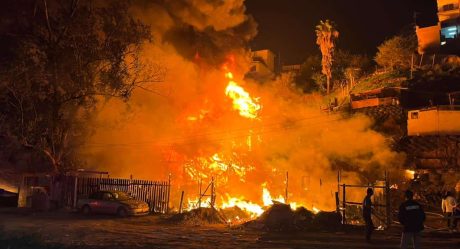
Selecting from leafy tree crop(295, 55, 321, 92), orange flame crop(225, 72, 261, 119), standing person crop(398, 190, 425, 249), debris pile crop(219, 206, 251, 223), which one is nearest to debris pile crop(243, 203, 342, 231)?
debris pile crop(219, 206, 251, 223)

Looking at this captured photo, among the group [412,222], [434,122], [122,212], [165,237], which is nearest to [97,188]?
[122,212]

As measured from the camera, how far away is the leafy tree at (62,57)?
24.2 meters

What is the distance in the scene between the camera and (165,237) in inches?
606

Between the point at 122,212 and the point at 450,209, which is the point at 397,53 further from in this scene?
the point at 122,212

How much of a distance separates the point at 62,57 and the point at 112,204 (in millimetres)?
8825

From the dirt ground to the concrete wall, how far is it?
21560 millimetres

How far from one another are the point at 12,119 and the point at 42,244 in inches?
619

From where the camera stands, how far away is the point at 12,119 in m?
26.2

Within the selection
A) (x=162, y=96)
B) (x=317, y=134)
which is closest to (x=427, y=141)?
(x=317, y=134)

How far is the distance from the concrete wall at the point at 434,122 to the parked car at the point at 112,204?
83.4 feet

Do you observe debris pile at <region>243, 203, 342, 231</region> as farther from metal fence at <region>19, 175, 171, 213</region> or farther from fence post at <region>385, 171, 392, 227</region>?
metal fence at <region>19, 175, 171, 213</region>

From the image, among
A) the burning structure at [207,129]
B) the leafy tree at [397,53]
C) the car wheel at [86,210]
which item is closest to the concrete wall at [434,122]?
the burning structure at [207,129]

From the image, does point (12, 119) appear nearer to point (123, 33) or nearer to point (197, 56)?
point (123, 33)

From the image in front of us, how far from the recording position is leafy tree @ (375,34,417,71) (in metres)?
54.1
